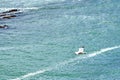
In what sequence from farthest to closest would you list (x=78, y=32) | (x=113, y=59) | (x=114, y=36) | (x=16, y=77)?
(x=78, y=32), (x=114, y=36), (x=113, y=59), (x=16, y=77)

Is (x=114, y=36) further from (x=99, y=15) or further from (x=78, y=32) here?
(x=99, y=15)

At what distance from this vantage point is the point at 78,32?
77.9m

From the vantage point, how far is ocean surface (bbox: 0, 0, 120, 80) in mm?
57906

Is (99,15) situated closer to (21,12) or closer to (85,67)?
(21,12)

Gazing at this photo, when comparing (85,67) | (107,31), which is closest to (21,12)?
(107,31)

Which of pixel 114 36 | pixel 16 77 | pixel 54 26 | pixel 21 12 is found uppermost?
pixel 21 12

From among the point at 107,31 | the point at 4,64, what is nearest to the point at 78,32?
the point at 107,31

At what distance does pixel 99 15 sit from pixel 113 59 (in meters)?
30.7

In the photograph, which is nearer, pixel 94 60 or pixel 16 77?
pixel 16 77

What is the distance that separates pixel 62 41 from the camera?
72125 mm

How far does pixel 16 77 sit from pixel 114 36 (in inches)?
953

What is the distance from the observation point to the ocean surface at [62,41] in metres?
57.9

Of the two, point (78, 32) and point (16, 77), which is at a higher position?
point (78, 32)

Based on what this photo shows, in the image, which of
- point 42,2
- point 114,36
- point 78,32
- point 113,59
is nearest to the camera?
point 113,59
